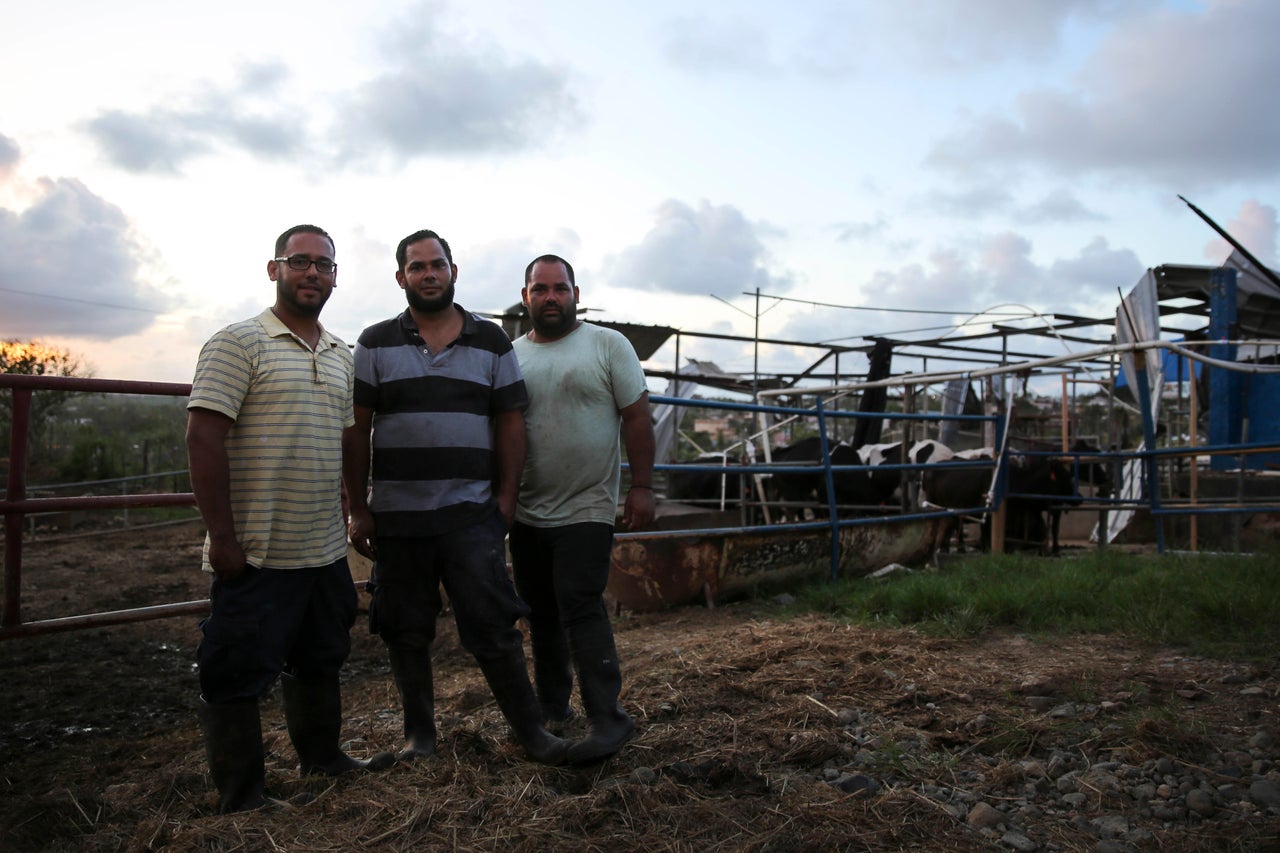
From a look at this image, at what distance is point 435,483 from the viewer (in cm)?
263

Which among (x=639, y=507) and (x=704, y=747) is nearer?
(x=704, y=747)

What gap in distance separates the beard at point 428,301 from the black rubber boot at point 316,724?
107cm

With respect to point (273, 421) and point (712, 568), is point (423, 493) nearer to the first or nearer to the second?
point (273, 421)

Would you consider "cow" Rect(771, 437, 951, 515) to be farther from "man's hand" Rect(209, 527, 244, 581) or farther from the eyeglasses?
"man's hand" Rect(209, 527, 244, 581)

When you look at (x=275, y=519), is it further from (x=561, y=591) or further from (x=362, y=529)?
(x=561, y=591)

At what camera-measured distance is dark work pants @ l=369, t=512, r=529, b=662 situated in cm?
262

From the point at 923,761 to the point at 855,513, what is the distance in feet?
19.5

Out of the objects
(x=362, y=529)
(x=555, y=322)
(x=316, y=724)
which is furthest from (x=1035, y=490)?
(x=316, y=724)

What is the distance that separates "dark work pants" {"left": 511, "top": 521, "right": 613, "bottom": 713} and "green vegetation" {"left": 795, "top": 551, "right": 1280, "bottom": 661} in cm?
195

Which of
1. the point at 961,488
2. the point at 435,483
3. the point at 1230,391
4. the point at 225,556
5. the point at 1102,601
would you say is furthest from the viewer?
the point at 1230,391

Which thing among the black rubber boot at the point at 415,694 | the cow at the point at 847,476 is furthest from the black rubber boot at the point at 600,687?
the cow at the point at 847,476

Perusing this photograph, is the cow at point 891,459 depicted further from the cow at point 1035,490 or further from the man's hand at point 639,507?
the man's hand at point 639,507

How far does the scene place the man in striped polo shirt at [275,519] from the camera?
2.31m

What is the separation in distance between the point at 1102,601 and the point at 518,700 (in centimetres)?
327
